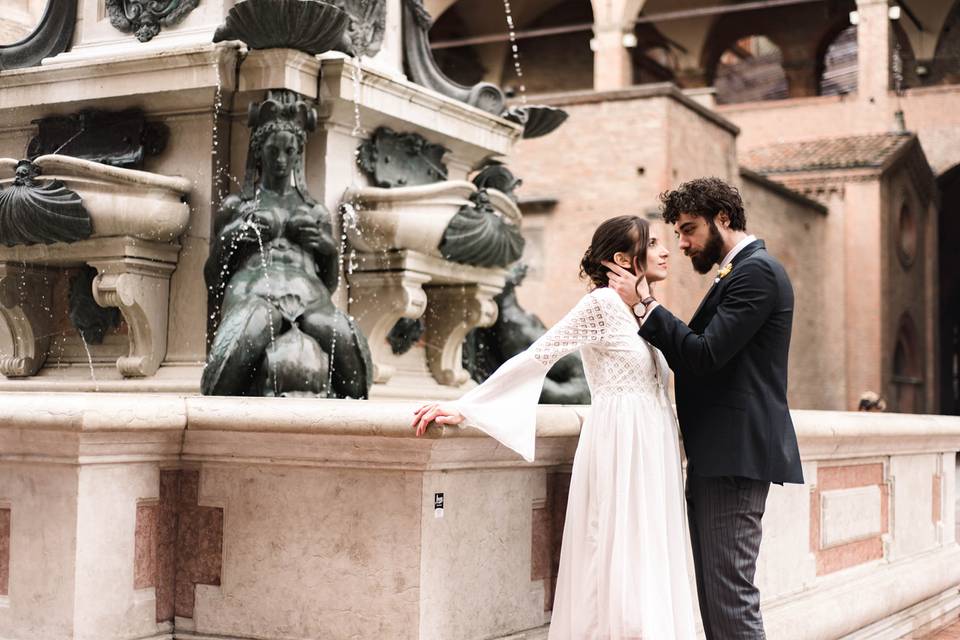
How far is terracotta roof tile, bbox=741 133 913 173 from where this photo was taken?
2508 cm

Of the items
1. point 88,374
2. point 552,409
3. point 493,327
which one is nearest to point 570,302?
point 493,327

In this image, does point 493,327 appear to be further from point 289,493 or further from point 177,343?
point 289,493

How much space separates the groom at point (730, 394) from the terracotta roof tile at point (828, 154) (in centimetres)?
2187

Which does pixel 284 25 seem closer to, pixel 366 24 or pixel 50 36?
pixel 366 24

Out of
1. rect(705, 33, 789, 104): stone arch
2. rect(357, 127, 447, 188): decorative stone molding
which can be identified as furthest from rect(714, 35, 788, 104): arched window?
rect(357, 127, 447, 188): decorative stone molding

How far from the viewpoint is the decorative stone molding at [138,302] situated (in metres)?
5.78

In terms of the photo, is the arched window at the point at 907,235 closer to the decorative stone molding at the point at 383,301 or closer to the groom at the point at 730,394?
the decorative stone molding at the point at 383,301

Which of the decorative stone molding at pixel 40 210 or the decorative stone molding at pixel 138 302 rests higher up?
the decorative stone molding at pixel 40 210

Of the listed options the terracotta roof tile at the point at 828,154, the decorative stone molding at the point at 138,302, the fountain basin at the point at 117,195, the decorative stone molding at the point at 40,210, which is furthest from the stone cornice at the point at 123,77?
the terracotta roof tile at the point at 828,154

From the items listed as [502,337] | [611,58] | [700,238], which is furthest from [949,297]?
[700,238]

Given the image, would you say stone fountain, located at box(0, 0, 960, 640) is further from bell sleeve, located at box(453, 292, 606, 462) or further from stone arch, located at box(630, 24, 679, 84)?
stone arch, located at box(630, 24, 679, 84)

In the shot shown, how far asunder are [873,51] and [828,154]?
4.28 meters

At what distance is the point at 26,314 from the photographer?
6086mm

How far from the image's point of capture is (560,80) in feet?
115
